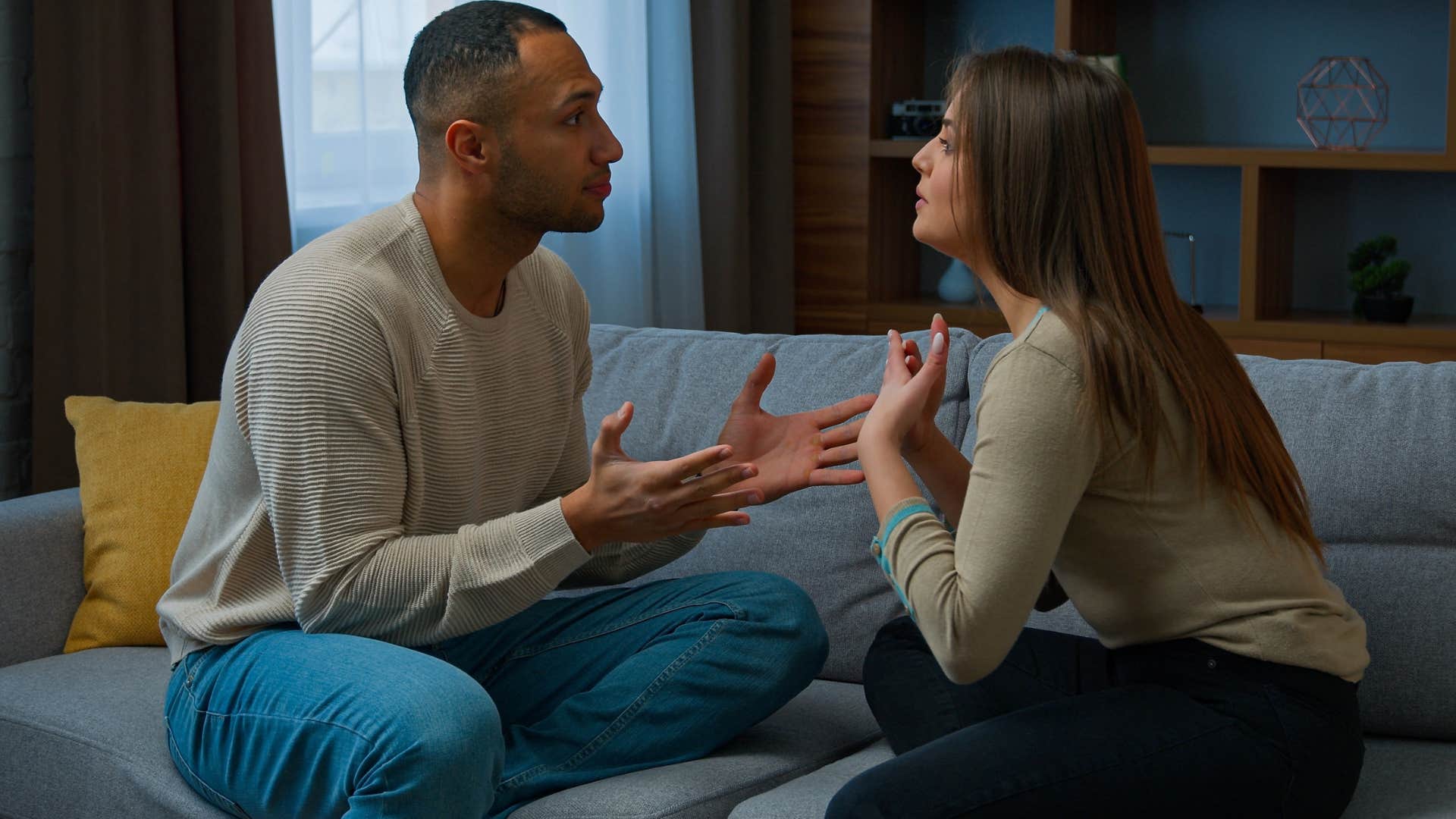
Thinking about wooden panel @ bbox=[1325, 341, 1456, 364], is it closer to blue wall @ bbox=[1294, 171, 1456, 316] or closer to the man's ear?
blue wall @ bbox=[1294, 171, 1456, 316]

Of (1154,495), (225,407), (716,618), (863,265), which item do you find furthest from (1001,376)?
(863,265)

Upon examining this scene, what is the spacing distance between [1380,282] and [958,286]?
1022 millimetres

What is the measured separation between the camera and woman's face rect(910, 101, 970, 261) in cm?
147

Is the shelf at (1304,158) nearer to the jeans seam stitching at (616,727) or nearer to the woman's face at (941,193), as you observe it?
the woman's face at (941,193)

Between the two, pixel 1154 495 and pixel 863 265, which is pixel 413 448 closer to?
pixel 1154 495

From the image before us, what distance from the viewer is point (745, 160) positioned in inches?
150

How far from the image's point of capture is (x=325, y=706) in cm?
146

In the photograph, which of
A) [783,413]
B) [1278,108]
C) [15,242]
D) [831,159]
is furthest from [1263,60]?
[15,242]

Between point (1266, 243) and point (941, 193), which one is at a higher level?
point (941, 193)

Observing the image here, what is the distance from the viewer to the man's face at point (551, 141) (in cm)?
164

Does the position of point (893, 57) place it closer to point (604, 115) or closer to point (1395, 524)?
point (604, 115)

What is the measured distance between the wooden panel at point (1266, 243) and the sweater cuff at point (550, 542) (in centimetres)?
249

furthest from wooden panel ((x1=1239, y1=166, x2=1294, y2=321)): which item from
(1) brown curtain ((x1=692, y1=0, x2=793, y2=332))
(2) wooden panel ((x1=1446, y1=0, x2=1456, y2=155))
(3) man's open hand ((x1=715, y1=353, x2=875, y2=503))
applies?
(3) man's open hand ((x1=715, y1=353, x2=875, y2=503))

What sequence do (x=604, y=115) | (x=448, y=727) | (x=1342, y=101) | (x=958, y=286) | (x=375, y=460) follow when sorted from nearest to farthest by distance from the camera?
(x=448, y=727) < (x=375, y=460) < (x=604, y=115) < (x=1342, y=101) < (x=958, y=286)
